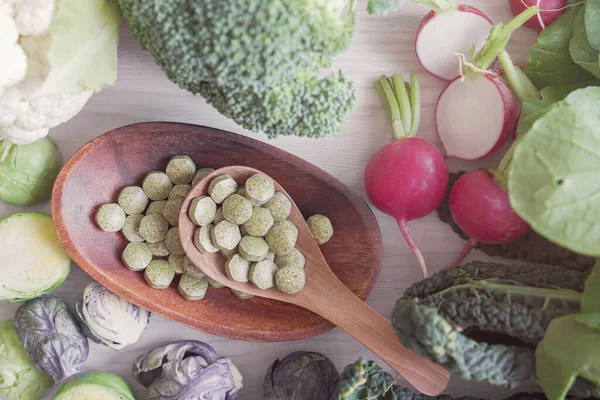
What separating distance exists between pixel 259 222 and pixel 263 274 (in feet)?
0.30

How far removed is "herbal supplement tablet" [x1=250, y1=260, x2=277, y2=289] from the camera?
999 millimetres

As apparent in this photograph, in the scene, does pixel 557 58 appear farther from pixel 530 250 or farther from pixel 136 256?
pixel 136 256

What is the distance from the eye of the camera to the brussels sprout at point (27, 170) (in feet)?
3.32

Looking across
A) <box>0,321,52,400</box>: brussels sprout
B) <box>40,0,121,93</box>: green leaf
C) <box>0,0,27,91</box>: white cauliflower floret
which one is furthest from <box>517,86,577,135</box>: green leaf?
<box>0,321,52,400</box>: brussels sprout

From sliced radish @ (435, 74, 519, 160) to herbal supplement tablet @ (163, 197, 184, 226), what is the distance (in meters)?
0.50

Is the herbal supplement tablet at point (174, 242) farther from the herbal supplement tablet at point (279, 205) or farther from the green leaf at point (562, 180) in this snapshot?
the green leaf at point (562, 180)

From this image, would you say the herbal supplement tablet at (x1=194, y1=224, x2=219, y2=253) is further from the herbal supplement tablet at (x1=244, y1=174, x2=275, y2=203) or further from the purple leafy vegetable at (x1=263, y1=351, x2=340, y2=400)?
the purple leafy vegetable at (x1=263, y1=351, x2=340, y2=400)

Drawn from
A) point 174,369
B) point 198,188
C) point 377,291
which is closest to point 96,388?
point 174,369

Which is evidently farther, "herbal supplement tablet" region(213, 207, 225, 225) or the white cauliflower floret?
"herbal supplement tablet" region(213, 207, 225, 225)

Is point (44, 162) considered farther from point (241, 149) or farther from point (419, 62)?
point (419, 62)

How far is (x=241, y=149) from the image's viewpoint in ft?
3.36

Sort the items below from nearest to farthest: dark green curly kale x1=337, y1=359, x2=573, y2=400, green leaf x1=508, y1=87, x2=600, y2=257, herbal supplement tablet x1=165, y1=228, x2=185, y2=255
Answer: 1. green leaf x1=508, y1=87, x2=600, y2=257
2. dark green curly kale x1=337, y1=359, x2=573, y2=400
3. herbal supplement tablet x1=165, y1=228, x2=185, y2=255

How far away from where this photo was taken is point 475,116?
39.8 inches

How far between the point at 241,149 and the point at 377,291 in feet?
1.23
